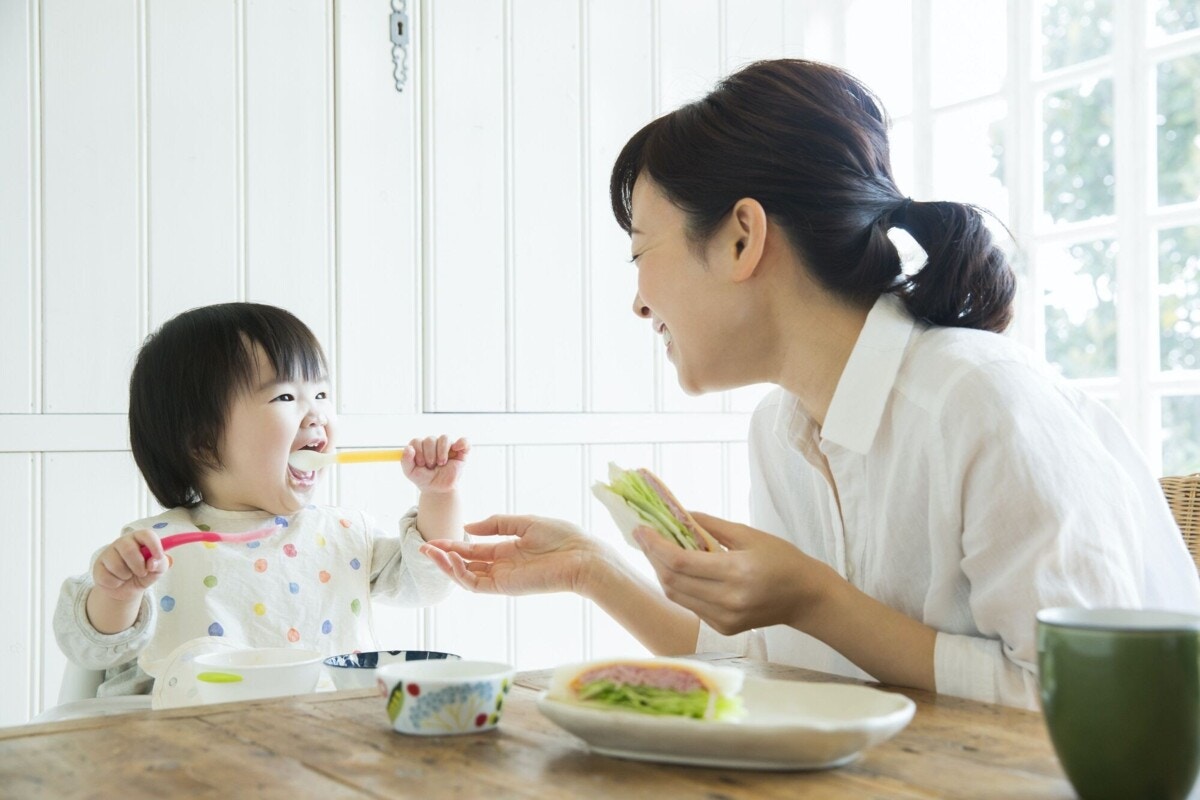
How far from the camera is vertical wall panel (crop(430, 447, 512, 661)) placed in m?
2.71

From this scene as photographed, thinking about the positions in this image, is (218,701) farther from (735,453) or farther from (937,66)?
(937,66)

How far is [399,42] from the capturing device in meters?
2.67

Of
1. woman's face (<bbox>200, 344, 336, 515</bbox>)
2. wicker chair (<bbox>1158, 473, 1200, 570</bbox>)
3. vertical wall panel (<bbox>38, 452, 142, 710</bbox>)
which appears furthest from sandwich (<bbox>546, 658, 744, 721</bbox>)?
vertical wall panel (<bbox>38, 452, 142, 710</bbox>)

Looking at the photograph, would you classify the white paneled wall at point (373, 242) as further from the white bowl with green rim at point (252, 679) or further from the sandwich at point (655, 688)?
the sandwich at point (655, 688)

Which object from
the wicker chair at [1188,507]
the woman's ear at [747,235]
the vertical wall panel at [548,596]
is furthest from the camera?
the vertical wall panel at [548,596]

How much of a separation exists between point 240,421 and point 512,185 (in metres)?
1.22

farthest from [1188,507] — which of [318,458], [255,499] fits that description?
[255,499]

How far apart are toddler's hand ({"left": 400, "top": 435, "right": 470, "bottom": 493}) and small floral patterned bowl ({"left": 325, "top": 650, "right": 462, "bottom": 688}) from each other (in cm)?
62

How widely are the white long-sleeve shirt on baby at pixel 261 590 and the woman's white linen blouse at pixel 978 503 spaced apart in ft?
2.17

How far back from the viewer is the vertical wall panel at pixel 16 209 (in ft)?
7.08

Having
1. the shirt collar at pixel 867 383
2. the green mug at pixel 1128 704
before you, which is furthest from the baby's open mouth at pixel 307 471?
the green mug at pixel 1128 704

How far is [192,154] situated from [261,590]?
1039 millimetres

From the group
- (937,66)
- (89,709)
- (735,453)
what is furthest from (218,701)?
(937,66)

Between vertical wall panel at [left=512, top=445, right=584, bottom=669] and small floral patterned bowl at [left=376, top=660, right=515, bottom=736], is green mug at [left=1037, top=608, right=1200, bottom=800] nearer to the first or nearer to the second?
small floral patterned bowl at [left=376, top=660, right=515, bottom=736]
